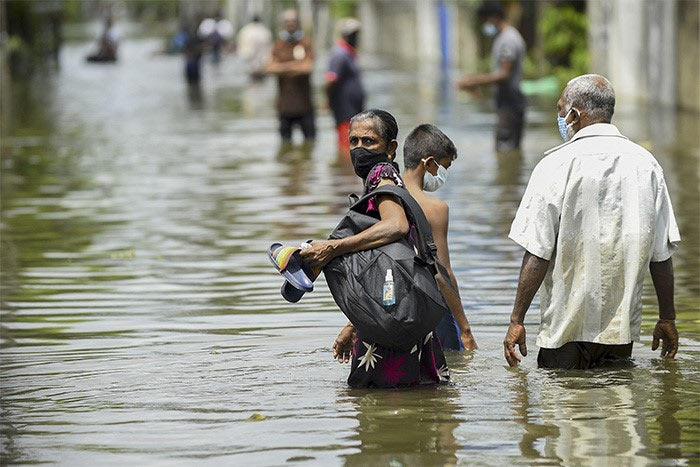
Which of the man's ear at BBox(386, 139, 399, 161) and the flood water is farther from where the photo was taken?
the man's ear at BBox(386, 139, 399, 161)

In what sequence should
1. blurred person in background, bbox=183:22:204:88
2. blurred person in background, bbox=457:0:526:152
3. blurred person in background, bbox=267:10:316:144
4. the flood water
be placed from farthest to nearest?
blurred person in background, bbox=183:22:204:88 → blurred person in background, bbox=267:10:316:144 → blurred person in background, bbox=457:0:526:152 → the flood water

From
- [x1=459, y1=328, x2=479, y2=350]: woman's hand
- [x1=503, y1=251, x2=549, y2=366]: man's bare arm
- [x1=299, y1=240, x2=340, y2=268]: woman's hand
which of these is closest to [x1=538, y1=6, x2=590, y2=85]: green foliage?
[x1=459, y1=328, x2=479, y2=350]: woman's hand

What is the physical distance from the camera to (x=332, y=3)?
240 ft

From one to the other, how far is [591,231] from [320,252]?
1234mm

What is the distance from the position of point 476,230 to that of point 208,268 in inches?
105

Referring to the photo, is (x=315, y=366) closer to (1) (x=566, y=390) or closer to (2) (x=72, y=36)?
(1) (x=566, y=390)

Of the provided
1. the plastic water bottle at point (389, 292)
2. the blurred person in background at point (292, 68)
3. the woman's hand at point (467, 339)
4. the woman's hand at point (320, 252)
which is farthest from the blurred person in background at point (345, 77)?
the plastic water bottle at point (389, 292)

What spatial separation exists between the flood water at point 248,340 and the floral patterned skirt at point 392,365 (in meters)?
0.07

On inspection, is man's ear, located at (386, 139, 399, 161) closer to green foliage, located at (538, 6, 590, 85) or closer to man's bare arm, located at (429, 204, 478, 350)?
man's bare arm, located at (429, 204, 478, 350)

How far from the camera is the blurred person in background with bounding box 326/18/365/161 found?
789 inches

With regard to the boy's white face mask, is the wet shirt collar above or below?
above

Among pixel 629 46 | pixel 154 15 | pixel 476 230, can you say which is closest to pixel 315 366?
pixel 476 230

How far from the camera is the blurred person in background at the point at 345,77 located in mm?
20031

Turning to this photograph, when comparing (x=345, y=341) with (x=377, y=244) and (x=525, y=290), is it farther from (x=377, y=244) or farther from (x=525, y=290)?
(x=525, y=290)
